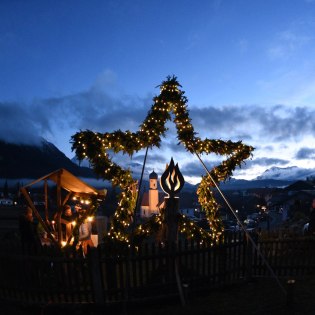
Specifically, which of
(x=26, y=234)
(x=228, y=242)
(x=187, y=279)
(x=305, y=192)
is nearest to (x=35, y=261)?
(x=26, y=234)

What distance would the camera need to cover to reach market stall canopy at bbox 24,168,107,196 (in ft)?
39.0

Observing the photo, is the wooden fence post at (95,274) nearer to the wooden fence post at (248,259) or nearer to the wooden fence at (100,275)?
the wooden fence at (100,275)

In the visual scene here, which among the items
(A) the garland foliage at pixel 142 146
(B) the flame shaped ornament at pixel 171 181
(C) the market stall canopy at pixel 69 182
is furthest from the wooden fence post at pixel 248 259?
(C) the market stall canopy at pixel 69 182

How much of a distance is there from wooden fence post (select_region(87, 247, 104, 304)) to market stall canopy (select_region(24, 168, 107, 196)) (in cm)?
527

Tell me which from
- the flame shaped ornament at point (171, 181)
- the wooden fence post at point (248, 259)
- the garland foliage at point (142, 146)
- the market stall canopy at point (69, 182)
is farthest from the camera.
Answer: the market stall canopy at point (69, 182)

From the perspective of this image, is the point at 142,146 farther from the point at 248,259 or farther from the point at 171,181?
the point at 248,259

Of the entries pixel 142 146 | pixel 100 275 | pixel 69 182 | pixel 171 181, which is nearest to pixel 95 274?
pixel 100 275

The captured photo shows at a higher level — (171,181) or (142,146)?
(142,146)

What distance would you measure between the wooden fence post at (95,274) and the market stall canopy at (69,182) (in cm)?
527

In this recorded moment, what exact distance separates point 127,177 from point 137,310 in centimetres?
375

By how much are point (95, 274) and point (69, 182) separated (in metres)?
6.04

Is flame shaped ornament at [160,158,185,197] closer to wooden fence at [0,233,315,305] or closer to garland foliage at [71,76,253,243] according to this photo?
garland foliage at [71,76,253,243]

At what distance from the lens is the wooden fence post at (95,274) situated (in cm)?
704

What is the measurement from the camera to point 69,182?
12.6 m
